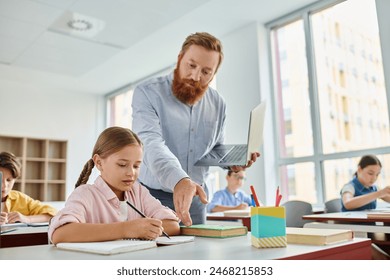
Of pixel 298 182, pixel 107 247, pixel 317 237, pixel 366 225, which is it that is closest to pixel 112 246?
pixel 107 247

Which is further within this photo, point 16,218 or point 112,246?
point 16,218

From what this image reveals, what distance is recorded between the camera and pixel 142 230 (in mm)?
872

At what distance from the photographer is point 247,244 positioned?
838mm

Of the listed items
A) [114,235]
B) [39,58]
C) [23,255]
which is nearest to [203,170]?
[114,235]

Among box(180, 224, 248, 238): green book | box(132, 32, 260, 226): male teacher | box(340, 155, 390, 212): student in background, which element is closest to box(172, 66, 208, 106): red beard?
box(132, 32, 260, 226): male teacher

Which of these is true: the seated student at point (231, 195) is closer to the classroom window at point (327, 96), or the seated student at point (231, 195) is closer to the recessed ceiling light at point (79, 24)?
the classroom window at point (327, 96)

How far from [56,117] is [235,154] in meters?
5.51

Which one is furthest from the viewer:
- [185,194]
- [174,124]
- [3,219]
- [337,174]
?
[337,174]

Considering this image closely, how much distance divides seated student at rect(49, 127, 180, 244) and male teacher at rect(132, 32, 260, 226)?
0.11 metres

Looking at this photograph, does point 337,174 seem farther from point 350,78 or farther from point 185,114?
point 185,114

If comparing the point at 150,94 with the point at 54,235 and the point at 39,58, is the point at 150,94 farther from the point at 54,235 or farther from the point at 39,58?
the point at 39,58

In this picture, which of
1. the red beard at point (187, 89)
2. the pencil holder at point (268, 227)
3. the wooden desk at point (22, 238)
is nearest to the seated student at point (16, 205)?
the wooden desk at point (22, 238)

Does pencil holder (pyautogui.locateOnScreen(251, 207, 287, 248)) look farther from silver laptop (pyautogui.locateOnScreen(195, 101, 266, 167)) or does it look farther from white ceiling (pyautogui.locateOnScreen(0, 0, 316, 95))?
white ceiling (pyautogui.locateOnScreen(0, 0, 316, 95))

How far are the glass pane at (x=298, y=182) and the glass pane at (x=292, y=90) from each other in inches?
5.2
